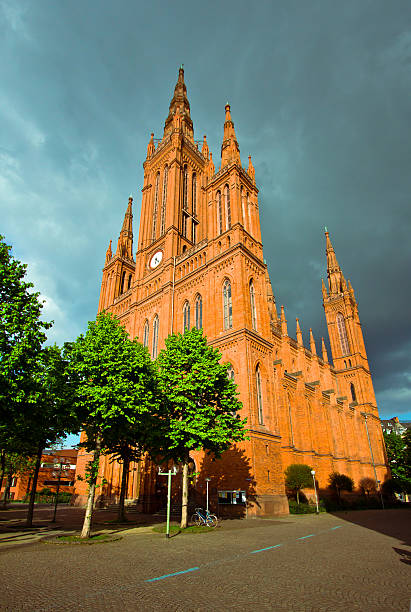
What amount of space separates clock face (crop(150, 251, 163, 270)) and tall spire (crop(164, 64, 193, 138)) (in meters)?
22.9

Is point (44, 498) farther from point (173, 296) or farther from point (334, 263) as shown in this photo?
point (334, 263)

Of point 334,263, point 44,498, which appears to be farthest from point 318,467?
point 334,263

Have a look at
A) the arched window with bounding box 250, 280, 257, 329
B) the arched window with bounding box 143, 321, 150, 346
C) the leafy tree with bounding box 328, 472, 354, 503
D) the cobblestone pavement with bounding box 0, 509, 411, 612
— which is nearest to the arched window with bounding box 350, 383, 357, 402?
the leafy tree with bounding box 328, 472, 354, 503

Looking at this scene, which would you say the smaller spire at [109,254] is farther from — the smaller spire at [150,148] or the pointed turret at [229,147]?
the pointed turret at [229,147]

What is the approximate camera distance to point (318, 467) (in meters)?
39.8

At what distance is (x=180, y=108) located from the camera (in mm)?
58625

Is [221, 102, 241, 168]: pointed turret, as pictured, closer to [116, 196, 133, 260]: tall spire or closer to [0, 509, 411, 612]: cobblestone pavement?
[116, 196, 133, 260]: tall spire

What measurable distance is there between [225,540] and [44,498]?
165 ft

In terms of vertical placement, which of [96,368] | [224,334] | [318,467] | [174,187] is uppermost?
[174,187]

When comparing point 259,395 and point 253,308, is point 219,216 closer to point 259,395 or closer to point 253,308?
point 253,308

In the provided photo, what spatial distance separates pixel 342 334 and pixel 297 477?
153 feet

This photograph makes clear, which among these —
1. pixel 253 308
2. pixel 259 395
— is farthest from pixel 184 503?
pixel 253 308

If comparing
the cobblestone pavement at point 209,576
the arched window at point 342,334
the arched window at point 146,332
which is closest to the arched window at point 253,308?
the arched window at point 146,332

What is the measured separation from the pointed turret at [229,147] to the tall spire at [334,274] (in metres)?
47.1
